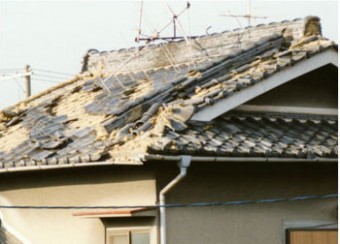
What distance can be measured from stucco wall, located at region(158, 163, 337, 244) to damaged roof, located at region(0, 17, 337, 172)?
518 millimetres

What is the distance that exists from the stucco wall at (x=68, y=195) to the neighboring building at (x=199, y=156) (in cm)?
2

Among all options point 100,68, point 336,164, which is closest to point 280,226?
point 336,164

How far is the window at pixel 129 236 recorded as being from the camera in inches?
509

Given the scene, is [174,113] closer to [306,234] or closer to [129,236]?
[129,236]

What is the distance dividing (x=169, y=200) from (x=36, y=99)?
6353 mm

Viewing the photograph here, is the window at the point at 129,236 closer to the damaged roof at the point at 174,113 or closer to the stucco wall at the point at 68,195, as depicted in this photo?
the stucco wall at the point at 68,195

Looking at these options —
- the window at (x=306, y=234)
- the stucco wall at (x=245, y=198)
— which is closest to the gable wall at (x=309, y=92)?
the stucco wall at (x=245, y=198)

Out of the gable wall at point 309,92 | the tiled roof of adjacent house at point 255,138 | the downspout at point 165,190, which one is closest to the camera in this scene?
the downspout at point 165,190

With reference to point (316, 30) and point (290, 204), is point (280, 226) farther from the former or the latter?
point (316, 30)

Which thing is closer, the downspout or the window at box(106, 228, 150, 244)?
the downspout

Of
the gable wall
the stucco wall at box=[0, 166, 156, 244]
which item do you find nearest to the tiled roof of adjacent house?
the gable wall

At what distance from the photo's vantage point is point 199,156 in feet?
40.4

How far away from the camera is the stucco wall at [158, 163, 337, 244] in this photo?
42.6 feet

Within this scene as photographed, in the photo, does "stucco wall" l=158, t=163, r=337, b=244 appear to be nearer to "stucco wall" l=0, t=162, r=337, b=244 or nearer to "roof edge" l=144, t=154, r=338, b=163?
"stucco wall" l=0, t=162, r=337, b=244
